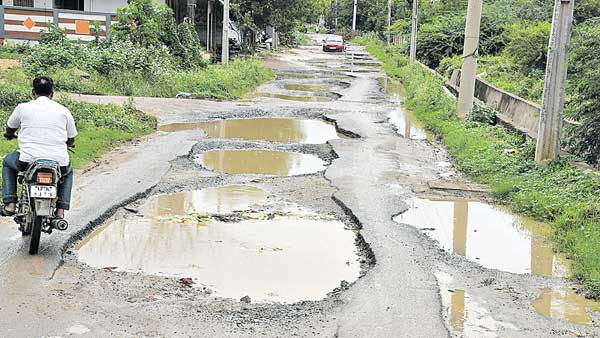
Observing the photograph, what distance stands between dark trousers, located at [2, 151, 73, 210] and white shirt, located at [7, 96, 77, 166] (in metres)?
0.09

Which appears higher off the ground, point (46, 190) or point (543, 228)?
point (46, 190)

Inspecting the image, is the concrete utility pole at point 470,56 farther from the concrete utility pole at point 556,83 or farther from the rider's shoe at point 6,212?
the rider's shoe at point 6,212

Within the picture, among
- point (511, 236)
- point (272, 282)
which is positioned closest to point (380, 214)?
point (511, 236)

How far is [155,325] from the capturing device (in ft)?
17.8

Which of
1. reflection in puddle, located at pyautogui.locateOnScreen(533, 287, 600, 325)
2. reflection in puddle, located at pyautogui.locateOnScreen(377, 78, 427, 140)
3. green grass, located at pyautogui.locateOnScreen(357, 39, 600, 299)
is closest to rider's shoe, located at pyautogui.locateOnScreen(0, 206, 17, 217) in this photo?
reflection in puddle, located at pyautogui.locateOnScreen(533, 287, 600, 325)

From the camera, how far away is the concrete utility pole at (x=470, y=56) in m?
17.7

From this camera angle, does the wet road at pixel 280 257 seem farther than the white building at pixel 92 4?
No

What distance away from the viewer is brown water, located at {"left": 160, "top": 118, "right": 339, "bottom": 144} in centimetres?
1502

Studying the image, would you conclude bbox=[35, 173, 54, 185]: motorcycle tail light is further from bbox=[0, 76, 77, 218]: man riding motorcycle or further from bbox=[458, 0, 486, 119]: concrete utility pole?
bbox=[458, 0, 486, 119]: concrete utility pole

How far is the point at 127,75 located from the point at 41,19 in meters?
6.57

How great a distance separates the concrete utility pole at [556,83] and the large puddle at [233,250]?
14.8ft

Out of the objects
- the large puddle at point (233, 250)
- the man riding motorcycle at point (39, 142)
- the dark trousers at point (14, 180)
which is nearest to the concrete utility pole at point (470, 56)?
the large puddle at point (233, 250)

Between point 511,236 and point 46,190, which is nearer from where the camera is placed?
point 46,190

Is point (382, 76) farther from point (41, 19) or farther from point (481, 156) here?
point (481, 156)
